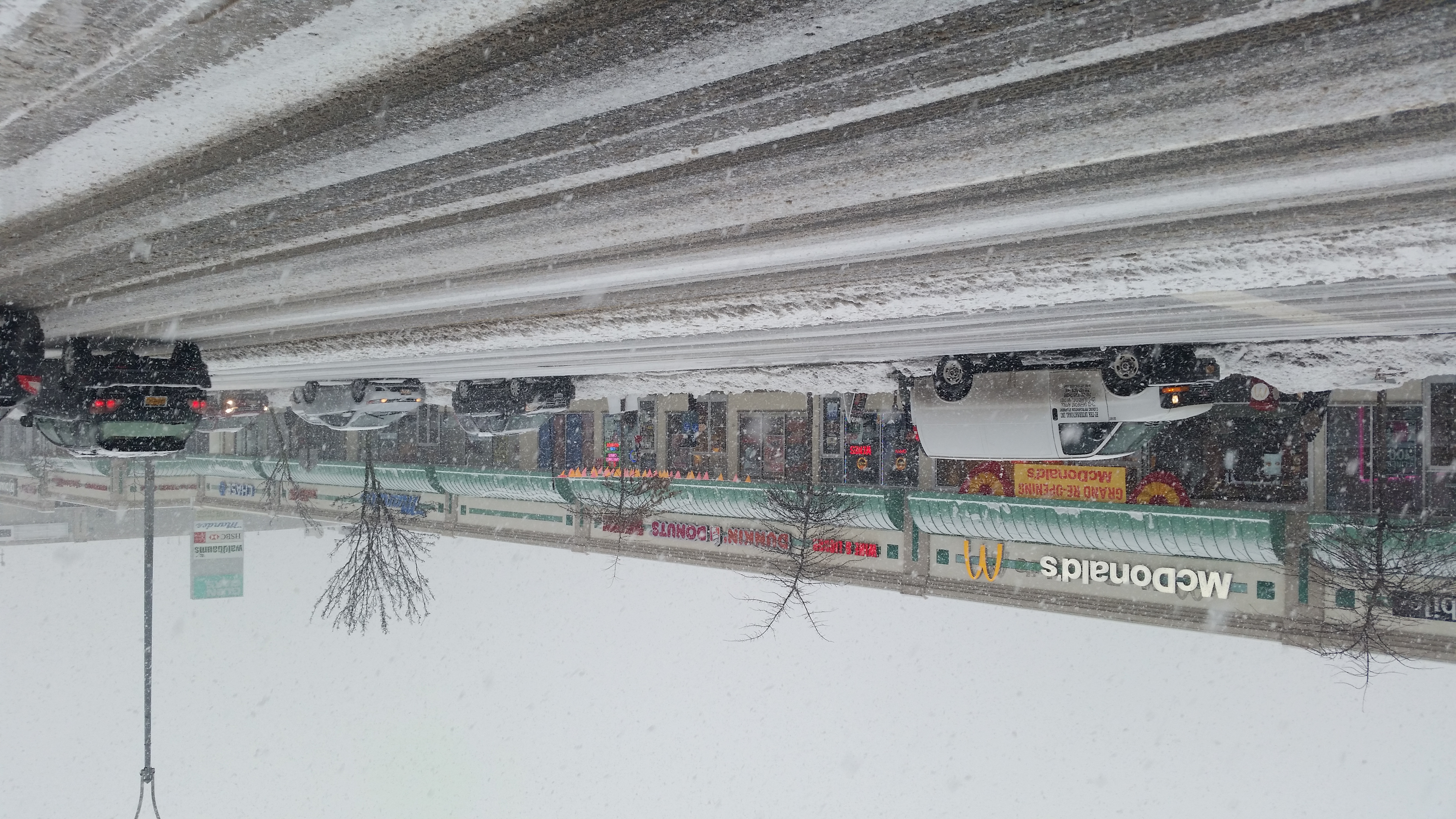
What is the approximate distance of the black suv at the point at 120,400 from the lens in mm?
8961

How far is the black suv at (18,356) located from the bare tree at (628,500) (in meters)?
11.4

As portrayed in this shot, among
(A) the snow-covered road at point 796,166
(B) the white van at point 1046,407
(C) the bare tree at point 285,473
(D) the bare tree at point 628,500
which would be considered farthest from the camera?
(C) the bare tree at point 285,473

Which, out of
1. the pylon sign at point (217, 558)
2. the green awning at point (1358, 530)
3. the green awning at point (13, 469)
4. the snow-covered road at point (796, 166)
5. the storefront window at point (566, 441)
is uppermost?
the snow-covered road at point (796, 166)

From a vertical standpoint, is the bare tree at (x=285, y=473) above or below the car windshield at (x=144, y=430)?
below

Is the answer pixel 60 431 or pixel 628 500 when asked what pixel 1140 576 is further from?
pixel 60 431

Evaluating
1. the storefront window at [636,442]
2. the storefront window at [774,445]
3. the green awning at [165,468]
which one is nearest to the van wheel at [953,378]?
the storefront window at [774,445]

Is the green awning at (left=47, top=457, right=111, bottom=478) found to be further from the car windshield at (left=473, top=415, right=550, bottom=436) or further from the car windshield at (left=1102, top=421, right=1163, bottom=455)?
the car windshield at (left=1102, top=421, right=1163, bottom=455)

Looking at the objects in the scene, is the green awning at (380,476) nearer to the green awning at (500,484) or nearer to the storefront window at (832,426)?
the green awning at (500,484)

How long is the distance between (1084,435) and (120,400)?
1225 cm

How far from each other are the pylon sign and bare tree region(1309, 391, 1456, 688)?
35.2 m

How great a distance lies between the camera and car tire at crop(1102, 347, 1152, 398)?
802cm

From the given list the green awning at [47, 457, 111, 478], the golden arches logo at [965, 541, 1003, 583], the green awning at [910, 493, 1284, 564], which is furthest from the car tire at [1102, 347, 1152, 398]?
the green awning at [47, 457, 111, 478]

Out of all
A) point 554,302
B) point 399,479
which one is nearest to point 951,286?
point 554,302

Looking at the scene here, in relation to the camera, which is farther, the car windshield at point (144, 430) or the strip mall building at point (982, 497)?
the strip mall building at point (982, 497)
